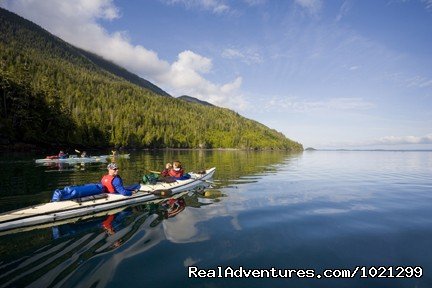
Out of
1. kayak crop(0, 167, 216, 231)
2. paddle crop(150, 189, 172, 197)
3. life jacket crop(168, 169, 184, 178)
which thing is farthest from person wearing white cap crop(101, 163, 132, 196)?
life jacket crop(168, 169, 184, 178)

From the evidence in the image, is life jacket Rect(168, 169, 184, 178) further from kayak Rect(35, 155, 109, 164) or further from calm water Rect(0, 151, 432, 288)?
kayak Rect(35, 155, 109, 164)

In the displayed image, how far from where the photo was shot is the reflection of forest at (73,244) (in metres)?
8.07

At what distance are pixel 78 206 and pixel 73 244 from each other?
14.0ft

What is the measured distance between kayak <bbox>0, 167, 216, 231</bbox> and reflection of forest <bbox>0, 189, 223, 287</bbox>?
2.26 ft

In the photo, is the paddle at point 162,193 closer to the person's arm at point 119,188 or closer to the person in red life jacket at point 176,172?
the person's arm at point 119,188

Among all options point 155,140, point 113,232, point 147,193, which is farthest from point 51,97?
point 113,232

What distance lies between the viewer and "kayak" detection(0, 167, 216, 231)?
12078 millimetres

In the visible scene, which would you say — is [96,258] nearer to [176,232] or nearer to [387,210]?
[176,232]

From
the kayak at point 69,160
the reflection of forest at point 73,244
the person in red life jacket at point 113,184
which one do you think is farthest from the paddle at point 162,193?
the kayak at point 69,160

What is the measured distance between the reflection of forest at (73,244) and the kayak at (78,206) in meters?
0.69

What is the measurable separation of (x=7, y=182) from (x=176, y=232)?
69.1ft

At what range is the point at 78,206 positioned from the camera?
14344mm

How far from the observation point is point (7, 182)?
24562 millimetres

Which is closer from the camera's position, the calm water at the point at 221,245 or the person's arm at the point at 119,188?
the calm water at the point at 221,245
